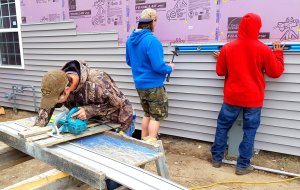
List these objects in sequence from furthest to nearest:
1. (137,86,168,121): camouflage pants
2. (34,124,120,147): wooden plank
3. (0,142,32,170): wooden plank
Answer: (137,86,168,121): camouflage pants
(0,142,32,170): wooden plank
(34,124,120,147): wooden plank

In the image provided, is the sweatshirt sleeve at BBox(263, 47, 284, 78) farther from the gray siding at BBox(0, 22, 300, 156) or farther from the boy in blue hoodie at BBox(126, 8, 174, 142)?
the boy in blue hoodie at BBox(126, 8, 174, 142)

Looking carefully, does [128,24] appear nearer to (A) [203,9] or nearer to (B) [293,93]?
(A) [203,9]

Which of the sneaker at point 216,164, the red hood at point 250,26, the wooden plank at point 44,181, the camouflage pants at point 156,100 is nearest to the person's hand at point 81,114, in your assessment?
the wooden plank at point 44,181

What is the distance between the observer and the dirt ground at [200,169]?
384cm

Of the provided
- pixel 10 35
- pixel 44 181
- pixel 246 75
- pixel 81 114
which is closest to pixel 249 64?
pixel 246 75

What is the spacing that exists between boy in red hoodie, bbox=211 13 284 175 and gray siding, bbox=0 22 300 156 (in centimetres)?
46

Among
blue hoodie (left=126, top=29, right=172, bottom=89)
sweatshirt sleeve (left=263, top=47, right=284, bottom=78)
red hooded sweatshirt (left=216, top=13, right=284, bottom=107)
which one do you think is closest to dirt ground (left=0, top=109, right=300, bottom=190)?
red hooded sweatshirt (left=216, top=13, right=284, bottom=107)

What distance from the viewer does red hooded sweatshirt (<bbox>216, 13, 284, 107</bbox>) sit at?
360 centimetres

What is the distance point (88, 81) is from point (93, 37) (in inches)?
131

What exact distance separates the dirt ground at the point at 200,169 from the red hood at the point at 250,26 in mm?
1742

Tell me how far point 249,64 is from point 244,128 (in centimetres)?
82

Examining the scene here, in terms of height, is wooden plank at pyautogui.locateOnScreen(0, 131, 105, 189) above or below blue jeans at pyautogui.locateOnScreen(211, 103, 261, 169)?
above

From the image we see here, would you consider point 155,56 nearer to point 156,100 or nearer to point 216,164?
point 156,100

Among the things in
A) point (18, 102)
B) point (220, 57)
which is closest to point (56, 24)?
point (18, 102)
